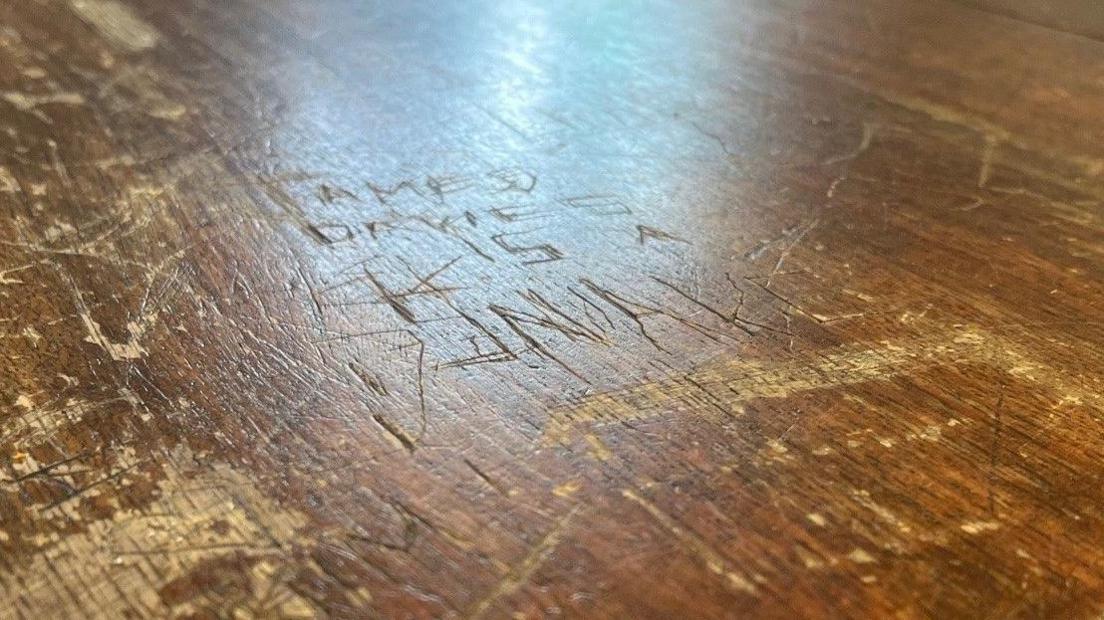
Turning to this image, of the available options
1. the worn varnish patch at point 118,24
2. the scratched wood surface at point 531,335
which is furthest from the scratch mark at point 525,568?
the worn varnish patch at point 118,24

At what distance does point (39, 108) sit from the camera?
91 centimetres

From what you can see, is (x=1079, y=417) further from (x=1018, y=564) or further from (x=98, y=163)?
(x=98, y=163)

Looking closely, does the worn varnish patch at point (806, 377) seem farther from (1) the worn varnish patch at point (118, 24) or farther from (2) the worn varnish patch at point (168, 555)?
(1) the worn varnish patch at point (118, 24)

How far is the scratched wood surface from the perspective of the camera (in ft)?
1.53

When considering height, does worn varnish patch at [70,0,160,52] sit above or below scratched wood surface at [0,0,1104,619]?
above

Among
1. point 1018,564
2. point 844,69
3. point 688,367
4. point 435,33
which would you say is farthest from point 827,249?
point 435,33

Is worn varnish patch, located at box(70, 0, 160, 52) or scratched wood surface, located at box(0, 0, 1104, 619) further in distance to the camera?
worn varnish patch, located at box(70, 0, 160, 52)

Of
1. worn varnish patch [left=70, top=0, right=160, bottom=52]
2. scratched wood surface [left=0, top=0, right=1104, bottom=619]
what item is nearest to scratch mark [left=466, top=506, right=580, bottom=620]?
scratched wood surface [left=0, top=0, right=1104, bottom=619]

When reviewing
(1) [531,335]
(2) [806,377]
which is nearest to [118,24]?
(1) [531,335]

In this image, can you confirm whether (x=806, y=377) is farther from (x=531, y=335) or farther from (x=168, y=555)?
(x=168, y=555)

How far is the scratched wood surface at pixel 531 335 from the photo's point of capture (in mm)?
465

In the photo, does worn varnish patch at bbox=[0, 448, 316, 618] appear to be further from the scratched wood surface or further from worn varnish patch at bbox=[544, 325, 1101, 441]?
worn varnish patch at bbox=[544, 325, 1101, 441]

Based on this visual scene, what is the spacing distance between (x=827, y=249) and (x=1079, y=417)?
22cm

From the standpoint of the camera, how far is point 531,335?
625 millimetres
